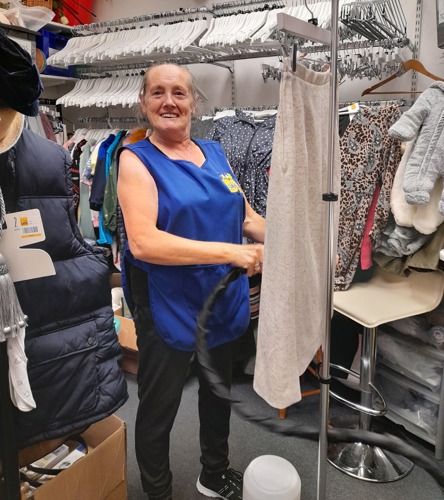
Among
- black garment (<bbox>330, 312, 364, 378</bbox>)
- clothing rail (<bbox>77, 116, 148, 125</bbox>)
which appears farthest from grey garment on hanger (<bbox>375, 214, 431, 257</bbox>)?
clothing rail (<bbox>77, 116, 148, 125</bbox>)

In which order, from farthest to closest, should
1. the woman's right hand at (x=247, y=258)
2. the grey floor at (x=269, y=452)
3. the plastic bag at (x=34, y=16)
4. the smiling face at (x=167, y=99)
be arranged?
the plastic bag at (x=34, y=16)
the grey floor at (x=269, y=452)
the smiling face at (x=167, y=99)
the woman's right hand at (x=247, y=258)

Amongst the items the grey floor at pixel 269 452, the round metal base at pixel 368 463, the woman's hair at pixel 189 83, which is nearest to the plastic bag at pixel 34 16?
the woman's hair at pixel 189 83

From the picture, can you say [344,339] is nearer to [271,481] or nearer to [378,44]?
[271,481]

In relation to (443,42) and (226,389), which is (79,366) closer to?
(226,389)

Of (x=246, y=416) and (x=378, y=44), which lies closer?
(x=246, y=416)

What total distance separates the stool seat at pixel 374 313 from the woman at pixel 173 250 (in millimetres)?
556

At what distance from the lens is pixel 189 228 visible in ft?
4.48

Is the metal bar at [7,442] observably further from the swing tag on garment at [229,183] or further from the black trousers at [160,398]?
the swing tag on garment at [229,183]

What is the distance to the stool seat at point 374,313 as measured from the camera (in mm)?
1834

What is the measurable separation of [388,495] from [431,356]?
1.95 ft

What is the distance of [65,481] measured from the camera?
1334mm

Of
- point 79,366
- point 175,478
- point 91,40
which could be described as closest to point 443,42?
point 79,366

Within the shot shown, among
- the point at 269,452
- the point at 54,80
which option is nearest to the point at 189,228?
the point at 269,452

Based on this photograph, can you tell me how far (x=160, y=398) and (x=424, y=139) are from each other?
132 centimetres
